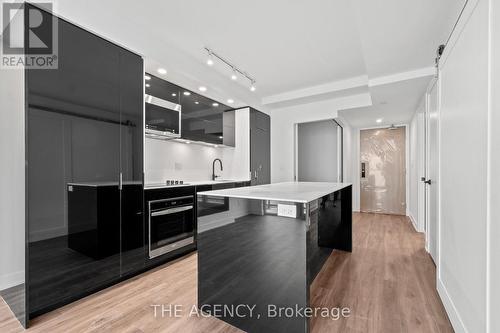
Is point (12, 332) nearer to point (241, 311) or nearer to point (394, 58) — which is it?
point (241, 311)

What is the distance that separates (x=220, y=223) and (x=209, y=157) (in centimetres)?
267

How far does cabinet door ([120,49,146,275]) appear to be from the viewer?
225cm

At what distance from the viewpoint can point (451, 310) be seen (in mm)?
1634

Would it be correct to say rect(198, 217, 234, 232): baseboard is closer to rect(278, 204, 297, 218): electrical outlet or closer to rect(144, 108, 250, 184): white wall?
rect(278, 204, 297, 218): electrical outlet

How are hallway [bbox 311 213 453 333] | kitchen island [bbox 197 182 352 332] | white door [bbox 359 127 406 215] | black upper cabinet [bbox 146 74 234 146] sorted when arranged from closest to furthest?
kitchen island [bbox 197 182 352 332] < hallway [bbox 311 213 453 333] < black upper cabinet [bbox 146 74 234 146] < white door [bbox 359 127 406 215]

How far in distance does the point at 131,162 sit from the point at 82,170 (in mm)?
442

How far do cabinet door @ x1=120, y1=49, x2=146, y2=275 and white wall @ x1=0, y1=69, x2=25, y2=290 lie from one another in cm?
81

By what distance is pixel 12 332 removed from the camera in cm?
157

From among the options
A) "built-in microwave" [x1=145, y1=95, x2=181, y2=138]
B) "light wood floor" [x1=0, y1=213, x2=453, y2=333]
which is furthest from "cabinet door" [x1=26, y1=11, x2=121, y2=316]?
"built-in microwave" [x1=145, y1=95, x2=181, y2=138]

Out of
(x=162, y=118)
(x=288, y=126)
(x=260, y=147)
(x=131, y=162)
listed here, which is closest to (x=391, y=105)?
(x=288, y=126)

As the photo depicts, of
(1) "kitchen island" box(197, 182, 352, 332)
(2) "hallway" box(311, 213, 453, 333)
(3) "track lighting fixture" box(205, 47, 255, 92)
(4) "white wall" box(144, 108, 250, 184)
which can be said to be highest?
(3) "track lighting fixture" box(205, 47, 255, 92)

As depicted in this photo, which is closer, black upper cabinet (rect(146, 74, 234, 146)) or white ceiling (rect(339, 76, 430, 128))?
black upper cabinet (rect(146, 74, 234, 146))

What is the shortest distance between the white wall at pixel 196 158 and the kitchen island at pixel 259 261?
182 cm

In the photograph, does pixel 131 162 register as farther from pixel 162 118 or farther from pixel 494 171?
pixel 494 171
